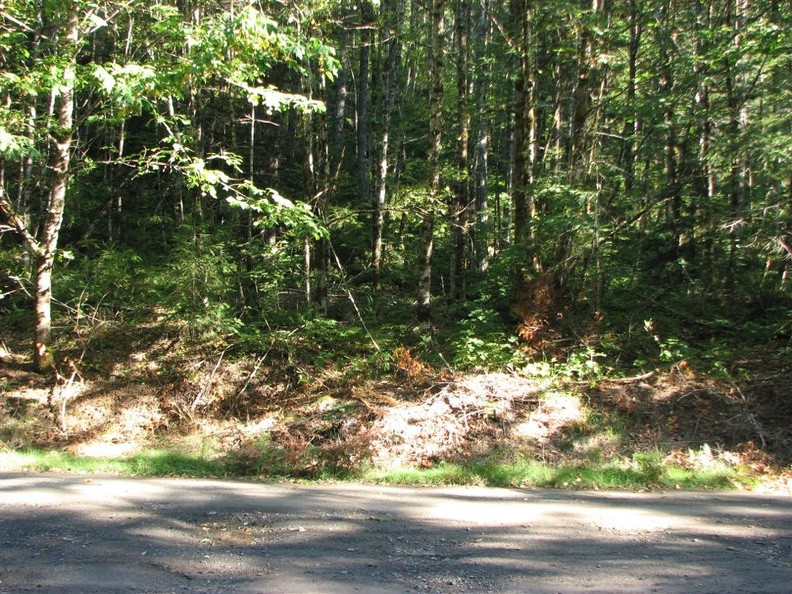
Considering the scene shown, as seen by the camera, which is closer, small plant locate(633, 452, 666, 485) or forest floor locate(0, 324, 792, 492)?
small plant locate(633, 452, 666, 485)

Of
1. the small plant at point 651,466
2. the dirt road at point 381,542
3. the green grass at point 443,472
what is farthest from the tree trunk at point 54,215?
the small plant at point 651,466

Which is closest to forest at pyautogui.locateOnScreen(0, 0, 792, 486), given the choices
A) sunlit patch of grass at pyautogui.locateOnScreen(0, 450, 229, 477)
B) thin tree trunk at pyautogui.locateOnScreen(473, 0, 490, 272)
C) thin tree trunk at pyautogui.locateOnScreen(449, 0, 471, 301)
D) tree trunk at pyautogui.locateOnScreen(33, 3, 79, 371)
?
tree trunk at pyautogui.locateOnScreen(33, 3, 79, 371)

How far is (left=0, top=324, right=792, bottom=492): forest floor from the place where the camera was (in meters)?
9.67

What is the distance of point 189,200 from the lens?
2048 cm

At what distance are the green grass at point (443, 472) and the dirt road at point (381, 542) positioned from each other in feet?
2.68

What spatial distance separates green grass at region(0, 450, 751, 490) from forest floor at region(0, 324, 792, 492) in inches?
5.7

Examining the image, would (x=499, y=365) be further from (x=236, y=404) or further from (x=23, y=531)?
(x=23, y=531)

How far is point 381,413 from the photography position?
1060 cm

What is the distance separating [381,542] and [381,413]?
5.10 meters

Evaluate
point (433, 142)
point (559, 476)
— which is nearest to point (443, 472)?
point (559, 476)

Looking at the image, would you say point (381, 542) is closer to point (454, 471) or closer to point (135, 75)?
point (454, 471)

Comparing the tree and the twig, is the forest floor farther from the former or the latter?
the tree

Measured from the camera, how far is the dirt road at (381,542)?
4.60m

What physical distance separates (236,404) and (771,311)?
11391mm
